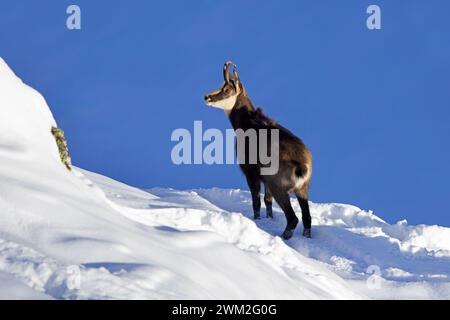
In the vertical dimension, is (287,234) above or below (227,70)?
below

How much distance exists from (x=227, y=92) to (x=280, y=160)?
2.38 meters

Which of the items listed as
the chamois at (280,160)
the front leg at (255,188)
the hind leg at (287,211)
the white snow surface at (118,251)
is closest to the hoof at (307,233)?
the chamois at (280,160)

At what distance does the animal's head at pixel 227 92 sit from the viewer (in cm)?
1323

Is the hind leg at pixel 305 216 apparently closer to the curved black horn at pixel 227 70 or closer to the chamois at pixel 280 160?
the chamois at pixel 280 160

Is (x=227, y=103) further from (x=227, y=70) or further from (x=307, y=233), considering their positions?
(x=307, y=233)

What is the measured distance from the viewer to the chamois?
11.4 meters

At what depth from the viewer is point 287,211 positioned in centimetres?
1152

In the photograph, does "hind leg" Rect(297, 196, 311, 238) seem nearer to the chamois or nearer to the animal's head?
the chamois

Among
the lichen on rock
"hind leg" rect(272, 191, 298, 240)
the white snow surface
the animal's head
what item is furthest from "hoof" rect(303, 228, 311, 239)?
the lichen on rock

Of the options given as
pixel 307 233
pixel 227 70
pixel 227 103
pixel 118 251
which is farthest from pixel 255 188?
pixel 118 251

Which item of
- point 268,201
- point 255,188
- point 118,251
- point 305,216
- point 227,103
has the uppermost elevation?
point 227,103

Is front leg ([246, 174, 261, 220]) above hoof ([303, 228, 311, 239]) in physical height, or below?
above
